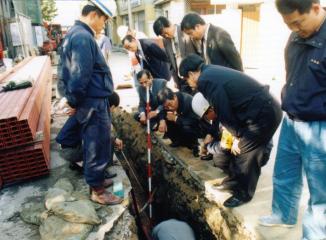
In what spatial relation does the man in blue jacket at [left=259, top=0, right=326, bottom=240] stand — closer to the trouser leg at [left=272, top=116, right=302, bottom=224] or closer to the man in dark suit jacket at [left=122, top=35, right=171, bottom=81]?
the trouser leg at [left=272, top=116, right=302, bottom=224]

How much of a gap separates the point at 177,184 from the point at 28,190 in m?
2.08

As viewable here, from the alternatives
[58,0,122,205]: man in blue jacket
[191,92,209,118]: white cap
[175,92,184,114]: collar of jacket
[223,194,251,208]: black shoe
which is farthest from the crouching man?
[58,0,122,205]: man in blue jacket

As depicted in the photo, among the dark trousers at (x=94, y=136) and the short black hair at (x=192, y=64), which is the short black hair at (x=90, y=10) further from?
the short black hair at (x=192, y=64)

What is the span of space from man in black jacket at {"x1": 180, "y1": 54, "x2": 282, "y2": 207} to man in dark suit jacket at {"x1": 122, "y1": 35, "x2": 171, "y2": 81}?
8.28ft

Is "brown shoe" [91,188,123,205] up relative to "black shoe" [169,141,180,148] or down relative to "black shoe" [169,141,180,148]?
up

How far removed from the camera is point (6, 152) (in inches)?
140

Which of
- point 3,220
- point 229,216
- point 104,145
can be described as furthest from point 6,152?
point 229,216

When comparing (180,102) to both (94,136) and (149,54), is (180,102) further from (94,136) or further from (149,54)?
(94,136)

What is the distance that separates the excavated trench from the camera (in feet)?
11.2

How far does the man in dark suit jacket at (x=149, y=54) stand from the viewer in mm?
5352

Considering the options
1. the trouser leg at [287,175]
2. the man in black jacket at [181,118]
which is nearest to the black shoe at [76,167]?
the man in black jacket at [181,118]

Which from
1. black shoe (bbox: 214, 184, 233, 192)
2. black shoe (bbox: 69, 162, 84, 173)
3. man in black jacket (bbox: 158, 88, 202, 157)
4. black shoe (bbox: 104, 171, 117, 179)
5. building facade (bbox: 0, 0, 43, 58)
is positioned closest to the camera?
black shoe (bbox: 214, 184, 233, 192)

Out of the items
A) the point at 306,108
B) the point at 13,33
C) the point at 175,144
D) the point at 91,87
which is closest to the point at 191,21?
the point at 91,87

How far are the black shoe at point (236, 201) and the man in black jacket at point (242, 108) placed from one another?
4.8 inches
